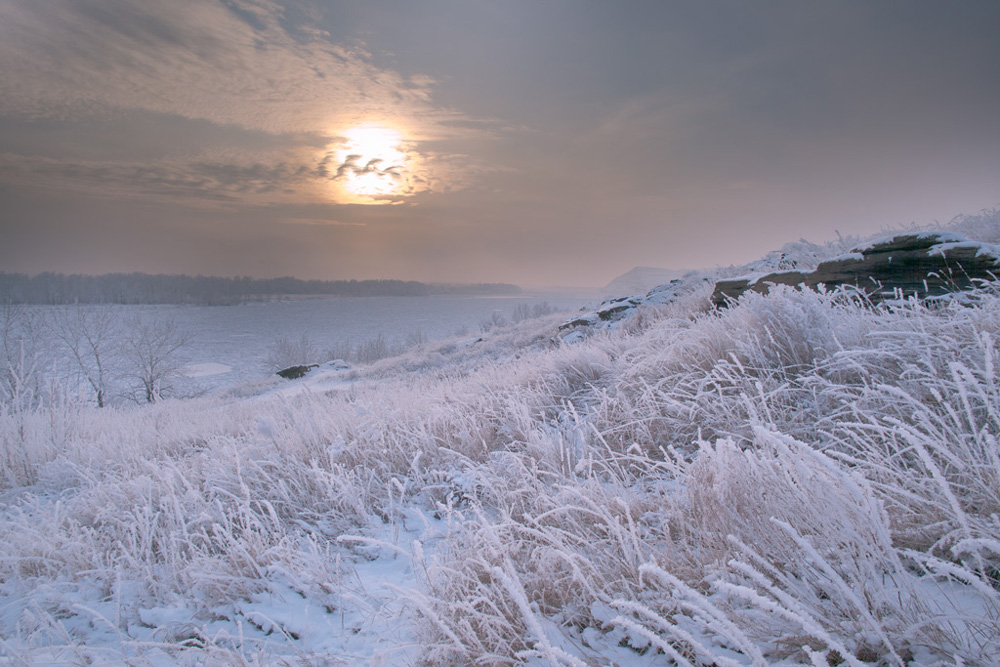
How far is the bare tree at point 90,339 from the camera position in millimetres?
28656

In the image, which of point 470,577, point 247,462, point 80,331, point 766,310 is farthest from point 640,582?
point 80,331

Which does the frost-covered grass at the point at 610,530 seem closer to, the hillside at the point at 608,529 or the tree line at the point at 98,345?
the hillside at the point at 608,529

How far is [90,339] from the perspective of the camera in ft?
96.3

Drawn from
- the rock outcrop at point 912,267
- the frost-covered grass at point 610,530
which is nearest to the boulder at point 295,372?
the frost-covered grass at point 610,530

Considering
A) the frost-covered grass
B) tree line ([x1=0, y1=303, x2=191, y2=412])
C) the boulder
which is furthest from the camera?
tree line ([x1=0, y1=303, x2=191, y2=412])

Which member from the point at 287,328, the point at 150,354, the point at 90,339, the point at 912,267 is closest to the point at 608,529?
the point at 912,267

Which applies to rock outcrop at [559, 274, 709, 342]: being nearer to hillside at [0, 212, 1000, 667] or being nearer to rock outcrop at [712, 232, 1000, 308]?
rock outcrop at [712, 232, 1000, 308]

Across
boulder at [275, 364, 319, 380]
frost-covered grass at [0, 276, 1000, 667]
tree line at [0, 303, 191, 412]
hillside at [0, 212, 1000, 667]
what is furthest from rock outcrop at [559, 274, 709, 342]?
tree line at [0, 303, 191, 412]

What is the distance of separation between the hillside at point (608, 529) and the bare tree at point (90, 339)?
31223 mm

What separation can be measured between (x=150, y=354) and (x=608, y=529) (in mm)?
39352

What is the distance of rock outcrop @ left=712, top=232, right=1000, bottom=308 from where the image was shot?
15.4 ft

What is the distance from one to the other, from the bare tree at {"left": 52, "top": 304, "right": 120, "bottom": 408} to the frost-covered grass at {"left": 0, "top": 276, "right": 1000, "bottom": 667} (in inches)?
1237

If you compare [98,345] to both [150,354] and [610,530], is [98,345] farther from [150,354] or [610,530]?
[610,530]

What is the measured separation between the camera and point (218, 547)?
3158 millimetres
